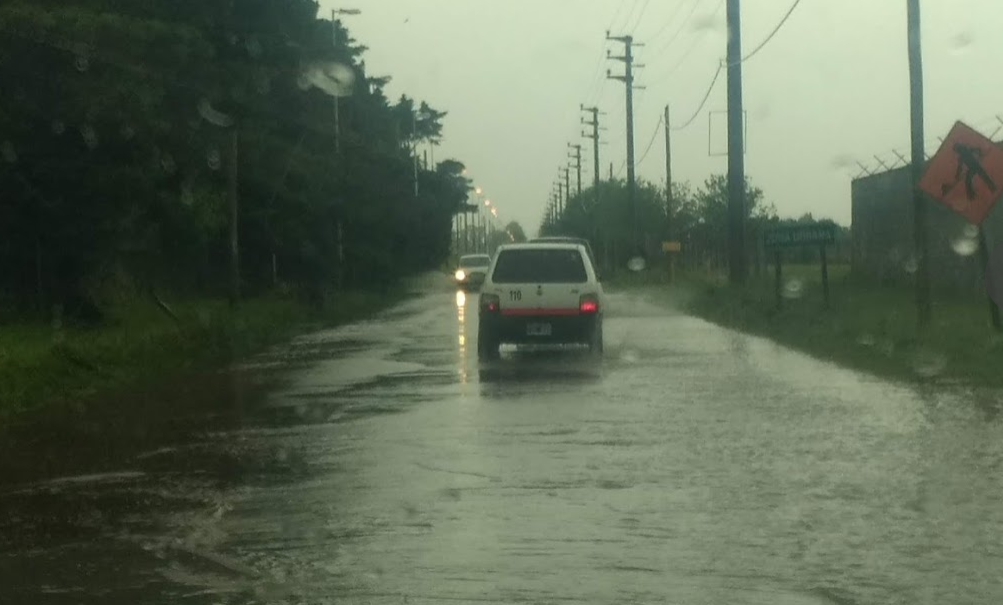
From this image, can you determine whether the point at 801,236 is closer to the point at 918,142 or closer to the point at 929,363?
the point at 918,142

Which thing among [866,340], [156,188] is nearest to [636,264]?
[156,188]

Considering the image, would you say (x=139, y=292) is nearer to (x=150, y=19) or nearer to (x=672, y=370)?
(x=150, y=19)

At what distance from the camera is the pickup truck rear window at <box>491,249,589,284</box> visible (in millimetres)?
24578

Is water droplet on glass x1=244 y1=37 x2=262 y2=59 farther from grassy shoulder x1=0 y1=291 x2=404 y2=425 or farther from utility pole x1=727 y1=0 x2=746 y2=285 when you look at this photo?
utility pole x1=727 y1=0 x2=746 y2=285

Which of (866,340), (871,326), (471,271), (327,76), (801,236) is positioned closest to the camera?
(866,340)

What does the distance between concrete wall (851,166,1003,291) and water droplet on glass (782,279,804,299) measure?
2245 millimetres

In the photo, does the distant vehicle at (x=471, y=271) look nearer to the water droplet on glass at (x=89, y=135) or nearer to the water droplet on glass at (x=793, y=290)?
the water droplet on glass at (x=793, y=290)

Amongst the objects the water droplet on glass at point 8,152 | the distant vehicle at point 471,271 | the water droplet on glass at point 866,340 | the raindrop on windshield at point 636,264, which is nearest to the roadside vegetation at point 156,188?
the water droplet on glass at point 8,152

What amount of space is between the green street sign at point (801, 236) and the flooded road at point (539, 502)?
1531 cm

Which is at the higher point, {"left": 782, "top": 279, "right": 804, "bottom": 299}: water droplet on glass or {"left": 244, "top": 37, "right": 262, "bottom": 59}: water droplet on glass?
{"left": 244, "top": 37, "right": 262, "bottom": 59}: water droplet on glass

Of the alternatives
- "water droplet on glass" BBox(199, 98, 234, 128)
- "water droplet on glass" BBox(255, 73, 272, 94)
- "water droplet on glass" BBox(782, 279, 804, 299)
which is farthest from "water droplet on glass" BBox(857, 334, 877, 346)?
"water droplet on glass" BBox(255, 73, 272, 94)

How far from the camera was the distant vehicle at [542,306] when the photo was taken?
24172 mm

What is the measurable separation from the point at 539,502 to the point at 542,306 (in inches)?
524

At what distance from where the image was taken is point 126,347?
24.2m
